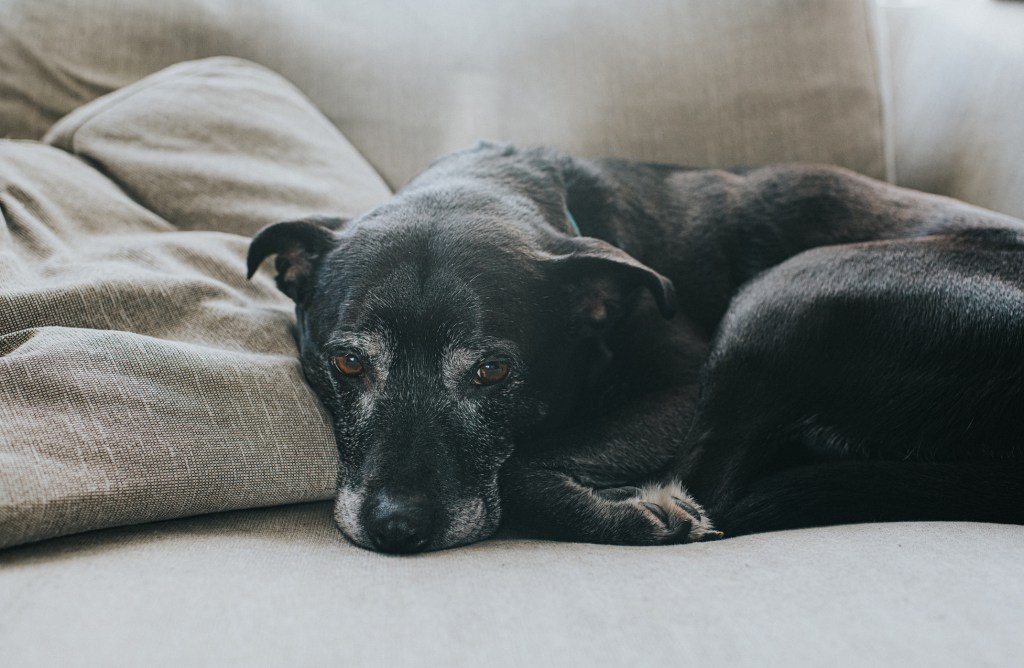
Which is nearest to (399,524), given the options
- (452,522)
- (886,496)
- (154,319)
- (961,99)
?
(452,522)

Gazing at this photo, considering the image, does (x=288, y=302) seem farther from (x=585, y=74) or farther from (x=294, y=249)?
(x=585, y=74)

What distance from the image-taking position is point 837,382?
6.14ft

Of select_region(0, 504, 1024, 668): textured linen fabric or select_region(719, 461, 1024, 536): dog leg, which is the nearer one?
select_region(0, 504, 1024, 668): textured linen fabric

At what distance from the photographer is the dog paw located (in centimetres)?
168

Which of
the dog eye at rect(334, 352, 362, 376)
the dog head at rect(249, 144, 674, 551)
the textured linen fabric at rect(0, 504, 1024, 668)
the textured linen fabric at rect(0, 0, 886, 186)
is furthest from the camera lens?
the textured linen fabric at rect(0, 0, 886, 186)

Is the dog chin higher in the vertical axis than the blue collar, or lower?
lower

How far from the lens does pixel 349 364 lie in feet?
6.00

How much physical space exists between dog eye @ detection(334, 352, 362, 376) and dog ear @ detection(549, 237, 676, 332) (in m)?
0.53

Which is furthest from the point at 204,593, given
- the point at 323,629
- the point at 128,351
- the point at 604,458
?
the point at 604,458

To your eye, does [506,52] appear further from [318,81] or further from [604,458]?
[604,458]

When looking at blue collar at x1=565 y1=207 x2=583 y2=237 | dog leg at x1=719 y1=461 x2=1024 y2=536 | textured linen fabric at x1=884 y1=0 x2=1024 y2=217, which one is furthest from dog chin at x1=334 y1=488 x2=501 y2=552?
textured linen fabric at x1=884 y1=0 x2=1024 y2=217

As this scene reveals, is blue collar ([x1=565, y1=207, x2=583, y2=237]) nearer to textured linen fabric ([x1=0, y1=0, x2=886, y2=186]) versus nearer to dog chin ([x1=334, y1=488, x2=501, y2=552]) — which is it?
textured linen fabric ([x1=0, y1=0, x2=886, y2=186])

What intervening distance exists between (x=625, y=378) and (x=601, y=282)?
1.01 ft

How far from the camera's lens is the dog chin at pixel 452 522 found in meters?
1.57
